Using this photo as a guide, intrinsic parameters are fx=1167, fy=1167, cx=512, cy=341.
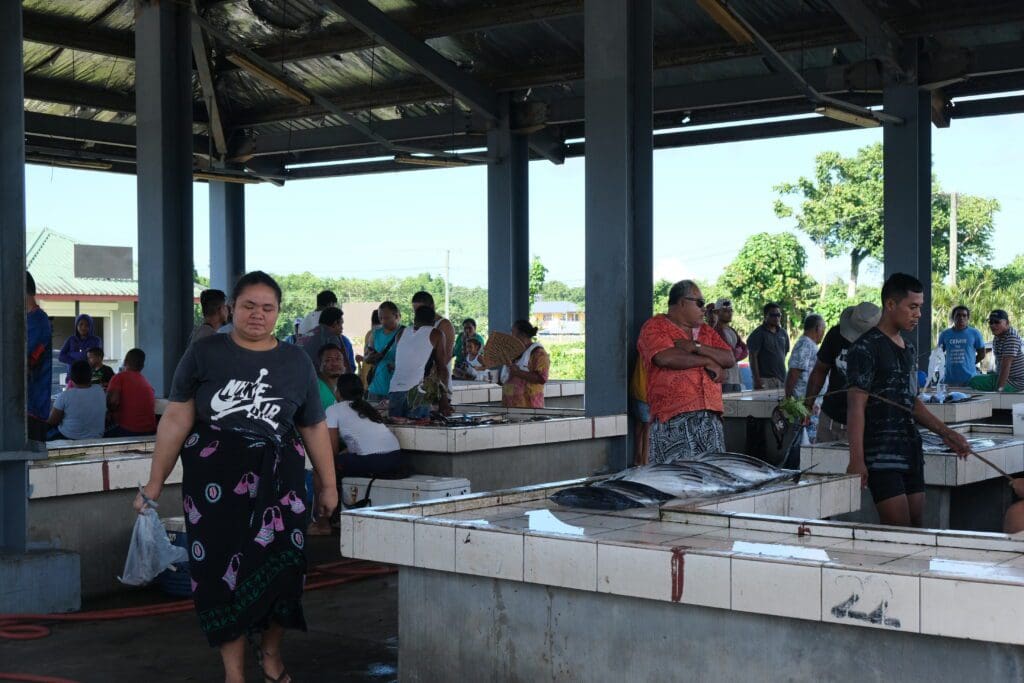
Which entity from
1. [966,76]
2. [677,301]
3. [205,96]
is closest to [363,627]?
[677,301]

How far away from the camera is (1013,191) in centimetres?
4375

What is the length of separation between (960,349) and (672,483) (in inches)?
394

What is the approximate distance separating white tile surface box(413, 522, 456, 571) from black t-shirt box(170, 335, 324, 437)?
0.67 metres

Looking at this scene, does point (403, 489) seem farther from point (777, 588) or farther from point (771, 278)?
point (771, 278)

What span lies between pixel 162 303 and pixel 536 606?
9.88 meters

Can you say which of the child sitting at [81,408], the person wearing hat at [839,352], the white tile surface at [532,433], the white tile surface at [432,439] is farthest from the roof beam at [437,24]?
the child sitting at [81,408]

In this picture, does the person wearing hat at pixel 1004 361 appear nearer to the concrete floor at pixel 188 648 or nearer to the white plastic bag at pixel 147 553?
the concrete floor at pixel 188 648

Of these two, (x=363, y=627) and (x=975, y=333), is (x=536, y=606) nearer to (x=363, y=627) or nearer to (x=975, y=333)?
(x=363, y=627)

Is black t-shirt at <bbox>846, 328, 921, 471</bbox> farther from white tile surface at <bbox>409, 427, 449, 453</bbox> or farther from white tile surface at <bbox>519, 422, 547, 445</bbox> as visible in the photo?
white tile surface at <bbox>519, 422, 547, 445</bbox>

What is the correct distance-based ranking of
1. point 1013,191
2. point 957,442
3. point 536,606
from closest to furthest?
point 536,606
point 957,442
point 1013,191

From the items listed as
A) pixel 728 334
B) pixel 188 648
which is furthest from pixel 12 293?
pixel 728 334

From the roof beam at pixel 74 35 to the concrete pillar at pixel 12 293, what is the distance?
980 cm

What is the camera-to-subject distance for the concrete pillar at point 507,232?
18.3 m

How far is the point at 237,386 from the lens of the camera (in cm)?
447
